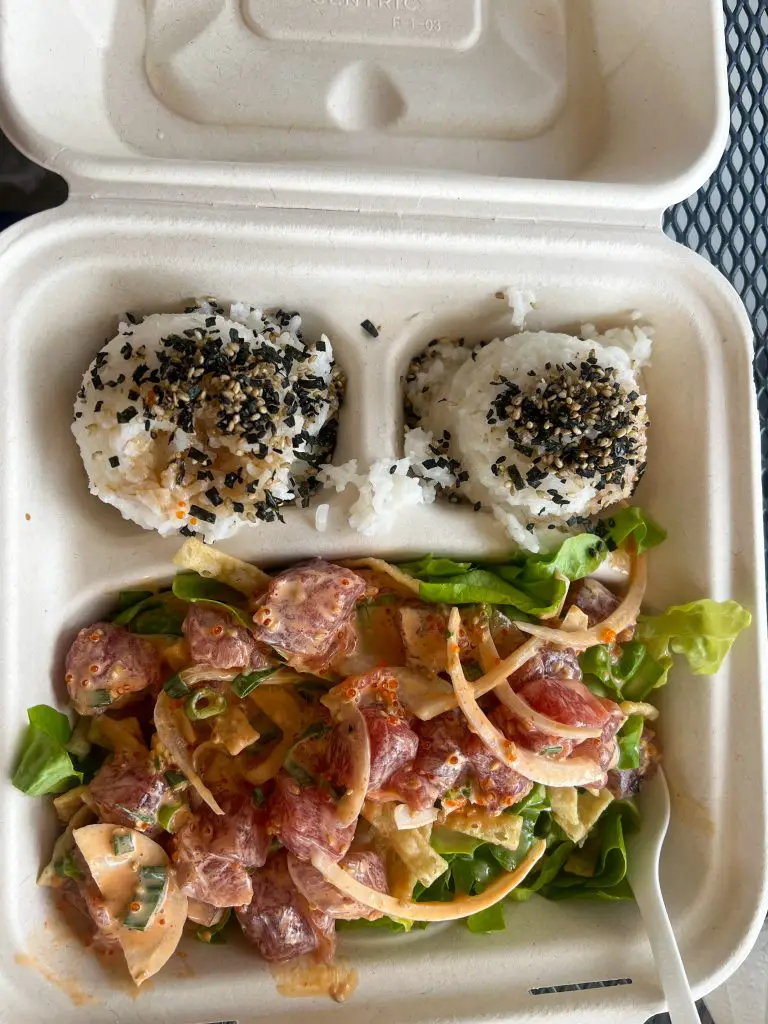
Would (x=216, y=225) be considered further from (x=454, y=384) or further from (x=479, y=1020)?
(x=479, y=1020)

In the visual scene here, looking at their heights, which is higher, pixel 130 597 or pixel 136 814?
pixel 130 597

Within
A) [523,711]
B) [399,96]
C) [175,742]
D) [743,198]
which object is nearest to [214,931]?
[175,742]

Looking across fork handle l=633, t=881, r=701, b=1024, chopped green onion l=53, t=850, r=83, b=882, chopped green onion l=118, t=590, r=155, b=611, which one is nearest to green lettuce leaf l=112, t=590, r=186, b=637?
chopped green onion l=118, t=590, r=155, b=611

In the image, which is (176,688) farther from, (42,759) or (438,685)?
(438,685)

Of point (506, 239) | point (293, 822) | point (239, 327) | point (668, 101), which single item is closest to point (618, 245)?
point (506, 239)

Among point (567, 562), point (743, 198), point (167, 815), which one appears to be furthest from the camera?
point (743, 198)

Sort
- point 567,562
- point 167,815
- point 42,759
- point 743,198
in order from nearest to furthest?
1. point 42,759
2. point 167,815
3. point 567,562
4. point 743,198
